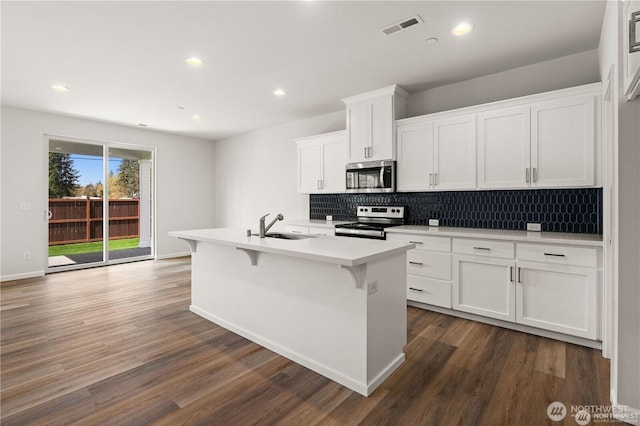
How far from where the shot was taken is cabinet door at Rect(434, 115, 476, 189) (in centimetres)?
347

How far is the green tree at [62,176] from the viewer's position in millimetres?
5500

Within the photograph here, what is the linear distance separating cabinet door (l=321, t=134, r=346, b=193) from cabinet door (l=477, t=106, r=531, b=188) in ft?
6.19

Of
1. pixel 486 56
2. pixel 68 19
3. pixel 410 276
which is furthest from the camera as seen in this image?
pixel 410 276

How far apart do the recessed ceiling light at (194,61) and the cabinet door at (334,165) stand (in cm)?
209

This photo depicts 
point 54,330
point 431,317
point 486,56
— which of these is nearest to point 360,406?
point 431,317

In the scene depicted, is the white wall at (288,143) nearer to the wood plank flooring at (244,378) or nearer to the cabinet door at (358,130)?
the cabinet door at (358,130)

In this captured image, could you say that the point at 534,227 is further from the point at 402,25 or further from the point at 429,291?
the point at 402,25

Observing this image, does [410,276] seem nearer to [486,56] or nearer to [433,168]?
[433,168]

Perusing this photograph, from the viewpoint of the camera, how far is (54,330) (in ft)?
9.96

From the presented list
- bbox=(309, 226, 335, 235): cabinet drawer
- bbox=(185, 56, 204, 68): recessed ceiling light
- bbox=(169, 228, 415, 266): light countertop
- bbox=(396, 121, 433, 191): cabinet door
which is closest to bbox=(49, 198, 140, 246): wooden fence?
bbox=(185, 56, 204, 68): recessed ceiling light

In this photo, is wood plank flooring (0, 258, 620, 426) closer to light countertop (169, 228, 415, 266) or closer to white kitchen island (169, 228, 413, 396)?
white kitchen island (169, 228, 413, 396)

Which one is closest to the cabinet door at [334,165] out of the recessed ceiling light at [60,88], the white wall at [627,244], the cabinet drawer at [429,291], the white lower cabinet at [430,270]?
the white lower cabinet at [430,270]

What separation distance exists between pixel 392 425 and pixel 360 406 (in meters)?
0.22

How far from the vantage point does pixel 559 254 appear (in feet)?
8.85
